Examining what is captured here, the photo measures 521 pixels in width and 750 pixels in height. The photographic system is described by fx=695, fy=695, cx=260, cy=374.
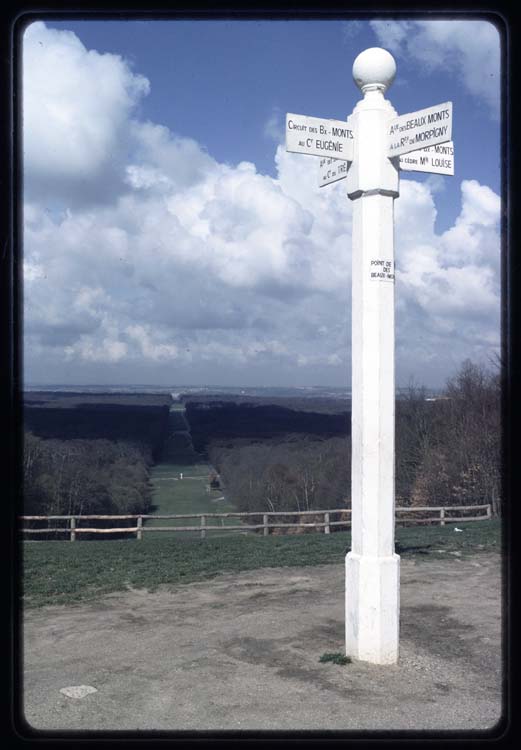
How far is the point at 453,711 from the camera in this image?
5305 mm

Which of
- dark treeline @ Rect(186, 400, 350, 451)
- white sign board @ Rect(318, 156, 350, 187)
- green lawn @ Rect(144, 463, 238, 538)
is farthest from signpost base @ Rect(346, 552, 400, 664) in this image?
dark treeline @ Rect(186, 400, 350, 451)

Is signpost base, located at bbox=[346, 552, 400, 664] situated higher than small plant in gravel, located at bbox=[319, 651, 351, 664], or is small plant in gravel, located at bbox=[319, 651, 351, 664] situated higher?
signpost base, located at bbox=[346, 552, 400, 664]

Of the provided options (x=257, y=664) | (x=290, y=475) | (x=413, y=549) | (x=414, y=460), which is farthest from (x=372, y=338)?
(x=290, y=475)

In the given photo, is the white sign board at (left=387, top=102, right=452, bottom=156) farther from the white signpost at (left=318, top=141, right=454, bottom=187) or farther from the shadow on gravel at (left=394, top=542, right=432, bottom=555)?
the shadow on gravel at (left=394, top=542, right=432, bottom=555)

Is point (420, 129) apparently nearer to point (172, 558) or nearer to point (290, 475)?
point (172, 558)

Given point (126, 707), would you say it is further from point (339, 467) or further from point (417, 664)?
point (339, 467)

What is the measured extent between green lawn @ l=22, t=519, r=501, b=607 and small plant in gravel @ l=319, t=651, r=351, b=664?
497 centimetres

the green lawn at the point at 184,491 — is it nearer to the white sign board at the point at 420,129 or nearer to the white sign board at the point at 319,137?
the white sign board at the point at 319,137

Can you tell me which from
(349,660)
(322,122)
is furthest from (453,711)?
(322,122)

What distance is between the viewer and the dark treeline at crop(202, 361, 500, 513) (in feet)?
122

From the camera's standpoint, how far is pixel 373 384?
253 inches

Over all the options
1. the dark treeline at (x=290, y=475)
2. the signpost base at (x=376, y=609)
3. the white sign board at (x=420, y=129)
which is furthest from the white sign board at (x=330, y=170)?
the dark treeline at (x=290, y=475)

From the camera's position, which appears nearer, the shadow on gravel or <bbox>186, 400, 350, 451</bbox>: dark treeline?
the shadow on gravel

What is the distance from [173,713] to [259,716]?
659 mm
